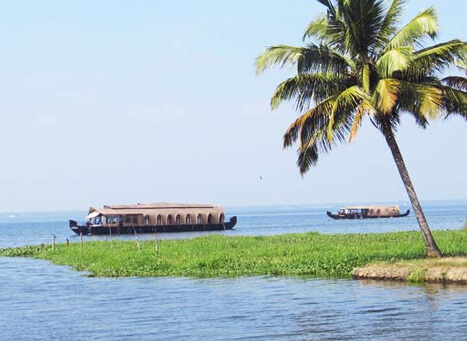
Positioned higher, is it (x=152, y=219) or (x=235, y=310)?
(x=152, y=219)

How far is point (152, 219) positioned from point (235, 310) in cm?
6383

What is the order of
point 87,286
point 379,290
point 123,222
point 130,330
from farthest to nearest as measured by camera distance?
point 123,222
point 87,286
point 379,290
point 130,330

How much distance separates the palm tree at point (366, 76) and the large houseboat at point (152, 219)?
56310mm

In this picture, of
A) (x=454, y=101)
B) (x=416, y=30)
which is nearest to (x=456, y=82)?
(x=454, y=101)

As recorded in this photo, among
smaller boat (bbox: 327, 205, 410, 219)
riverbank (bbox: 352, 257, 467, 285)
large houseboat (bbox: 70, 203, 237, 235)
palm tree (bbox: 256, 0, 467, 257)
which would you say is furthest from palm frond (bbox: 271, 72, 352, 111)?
smaller boat (bbox: 327, 205, 410, 219)

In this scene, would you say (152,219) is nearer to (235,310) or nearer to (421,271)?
(421,271)

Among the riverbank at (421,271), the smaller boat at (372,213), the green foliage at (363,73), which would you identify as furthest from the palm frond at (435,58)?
the smaller boat at (372,213)

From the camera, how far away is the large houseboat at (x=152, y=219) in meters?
82.3

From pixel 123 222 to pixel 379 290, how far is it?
62.4m

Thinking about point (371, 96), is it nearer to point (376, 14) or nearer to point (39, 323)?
A: point (376, 14)

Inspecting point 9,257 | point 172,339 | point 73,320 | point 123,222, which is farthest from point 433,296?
point 123,222

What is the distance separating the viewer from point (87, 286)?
28453 mm

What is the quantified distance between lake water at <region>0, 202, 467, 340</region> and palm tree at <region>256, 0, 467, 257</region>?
184 inches

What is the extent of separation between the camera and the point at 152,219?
84250mm
